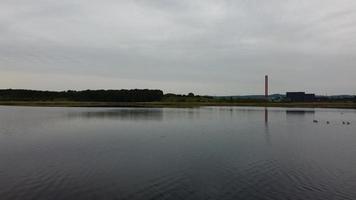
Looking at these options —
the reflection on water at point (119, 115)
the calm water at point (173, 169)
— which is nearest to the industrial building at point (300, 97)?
the reflection on water at point (119, 115)

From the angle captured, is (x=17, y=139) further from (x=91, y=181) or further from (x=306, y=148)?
(x=306, y=148)

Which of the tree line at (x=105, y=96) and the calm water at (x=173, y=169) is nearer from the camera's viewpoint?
the calm water at (x=173, y=169)

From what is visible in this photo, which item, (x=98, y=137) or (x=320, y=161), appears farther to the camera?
(x=98, y=137)

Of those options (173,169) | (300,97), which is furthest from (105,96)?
(173,169)

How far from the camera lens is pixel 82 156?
76.9 ft

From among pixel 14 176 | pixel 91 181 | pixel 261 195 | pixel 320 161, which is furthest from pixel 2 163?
pixel 320 161

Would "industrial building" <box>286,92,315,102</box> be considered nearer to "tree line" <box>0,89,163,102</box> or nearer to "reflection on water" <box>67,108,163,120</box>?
"tree line" <box>0,89,163,102</box>

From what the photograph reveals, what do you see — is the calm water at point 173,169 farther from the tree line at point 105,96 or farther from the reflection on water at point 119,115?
the tree line at point 105,96

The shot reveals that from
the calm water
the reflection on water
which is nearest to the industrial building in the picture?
the reflection on water

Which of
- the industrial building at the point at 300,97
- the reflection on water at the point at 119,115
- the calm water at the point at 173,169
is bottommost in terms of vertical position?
the calm water at the point at 173,169

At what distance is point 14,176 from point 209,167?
38.6 ft

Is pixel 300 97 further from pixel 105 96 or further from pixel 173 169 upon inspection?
pixel 173 169

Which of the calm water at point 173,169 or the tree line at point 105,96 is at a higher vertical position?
the tree line at point 105,96

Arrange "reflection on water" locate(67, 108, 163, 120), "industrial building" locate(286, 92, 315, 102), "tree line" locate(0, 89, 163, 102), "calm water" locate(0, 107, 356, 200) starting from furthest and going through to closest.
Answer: "tree line" locate(0, 89, 163, 102)
"industrial building" locate(286, 92, 315, 102)
"reflection on water" locate(67, 108, 163, 120)
"calm water" locate(0, 107, 356, 200)
